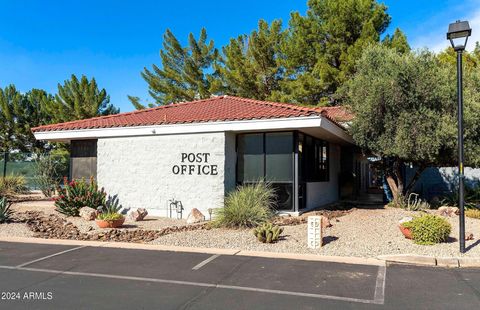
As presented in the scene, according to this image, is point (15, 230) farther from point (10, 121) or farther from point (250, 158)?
point (10, 121)

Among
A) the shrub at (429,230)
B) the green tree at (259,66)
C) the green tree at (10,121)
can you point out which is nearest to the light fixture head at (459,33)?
the shrub at (429,230)

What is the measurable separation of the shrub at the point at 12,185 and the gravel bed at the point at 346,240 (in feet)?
48.4

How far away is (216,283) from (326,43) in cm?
2175

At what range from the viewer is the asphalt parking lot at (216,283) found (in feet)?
17.1

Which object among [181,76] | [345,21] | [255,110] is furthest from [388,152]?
[181,76]

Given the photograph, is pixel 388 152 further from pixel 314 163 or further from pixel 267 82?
pixel 267 82

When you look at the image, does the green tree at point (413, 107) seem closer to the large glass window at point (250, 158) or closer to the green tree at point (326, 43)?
the large glass window at point (250, 158)

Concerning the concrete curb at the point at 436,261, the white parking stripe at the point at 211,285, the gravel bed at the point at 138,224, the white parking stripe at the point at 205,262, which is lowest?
the white parking stripe at the point at 211,285

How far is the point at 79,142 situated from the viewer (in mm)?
16359

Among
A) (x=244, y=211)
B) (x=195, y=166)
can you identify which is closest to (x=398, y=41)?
(x=195, y=166)

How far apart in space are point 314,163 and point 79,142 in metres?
9.21

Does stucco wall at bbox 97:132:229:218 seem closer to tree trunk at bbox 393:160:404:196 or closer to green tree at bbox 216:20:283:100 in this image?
tree trunk at bbox 393:160:404:196

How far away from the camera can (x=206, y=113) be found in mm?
14367

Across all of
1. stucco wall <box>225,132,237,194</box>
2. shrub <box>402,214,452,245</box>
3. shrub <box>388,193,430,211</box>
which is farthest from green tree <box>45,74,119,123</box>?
shrub <box>402,214,452,245</box>
